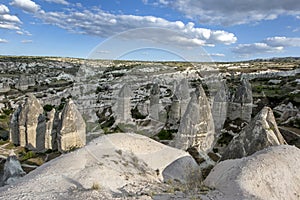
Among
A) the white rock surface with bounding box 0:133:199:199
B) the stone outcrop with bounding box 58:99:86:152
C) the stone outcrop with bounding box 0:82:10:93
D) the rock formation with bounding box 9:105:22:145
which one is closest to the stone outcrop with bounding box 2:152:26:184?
the white rock surface with bounding box 0:133:199:199

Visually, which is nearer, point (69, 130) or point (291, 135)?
point (69, 130)

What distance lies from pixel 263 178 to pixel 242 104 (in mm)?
20184

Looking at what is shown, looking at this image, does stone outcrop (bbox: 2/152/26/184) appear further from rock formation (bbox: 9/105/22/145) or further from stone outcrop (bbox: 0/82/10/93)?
stone outcrop (bbox: 0/82/10/93)

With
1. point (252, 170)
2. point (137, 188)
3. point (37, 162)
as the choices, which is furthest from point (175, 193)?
point (37, 162)

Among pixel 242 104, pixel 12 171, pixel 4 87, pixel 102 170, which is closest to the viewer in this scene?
pixel 102 170

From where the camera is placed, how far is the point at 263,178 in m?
8.23

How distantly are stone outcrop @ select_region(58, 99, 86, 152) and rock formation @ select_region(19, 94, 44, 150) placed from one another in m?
4.10

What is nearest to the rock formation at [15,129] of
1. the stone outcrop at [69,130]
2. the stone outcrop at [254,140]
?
the stone outcrop at [69,130]

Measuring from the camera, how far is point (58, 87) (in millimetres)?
67500

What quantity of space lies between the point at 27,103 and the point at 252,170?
20875 mm

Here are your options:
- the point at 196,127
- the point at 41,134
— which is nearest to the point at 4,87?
the point at 41,134

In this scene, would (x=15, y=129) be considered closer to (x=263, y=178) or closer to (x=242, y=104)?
(x=242, y=104)

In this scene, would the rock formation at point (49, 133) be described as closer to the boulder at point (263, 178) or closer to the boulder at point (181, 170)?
the boulder at point (181, 170)

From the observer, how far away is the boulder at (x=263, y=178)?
7820mm
